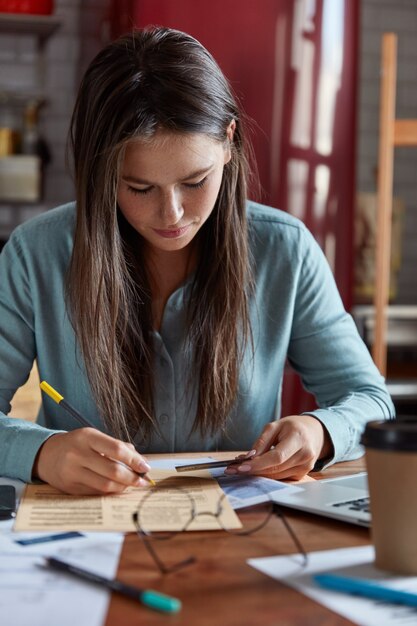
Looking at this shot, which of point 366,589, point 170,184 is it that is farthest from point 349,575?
point 170,184

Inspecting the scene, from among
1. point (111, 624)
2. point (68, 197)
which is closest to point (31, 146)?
point (68, 197)

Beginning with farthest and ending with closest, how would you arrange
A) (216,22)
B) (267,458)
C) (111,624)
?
(216,22) → (267,458) → (111,624)

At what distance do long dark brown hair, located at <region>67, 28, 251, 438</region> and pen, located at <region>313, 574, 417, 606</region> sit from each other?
0.69 meters

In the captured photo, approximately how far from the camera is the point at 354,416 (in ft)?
4.82

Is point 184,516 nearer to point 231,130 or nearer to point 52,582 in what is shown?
point 52,582

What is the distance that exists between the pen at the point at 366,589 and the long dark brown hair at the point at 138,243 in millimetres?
694

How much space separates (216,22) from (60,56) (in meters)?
1.37

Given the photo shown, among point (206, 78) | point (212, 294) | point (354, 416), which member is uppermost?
point (206, 78)

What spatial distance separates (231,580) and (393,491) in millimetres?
170

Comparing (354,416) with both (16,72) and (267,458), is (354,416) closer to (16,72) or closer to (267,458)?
(267,458)

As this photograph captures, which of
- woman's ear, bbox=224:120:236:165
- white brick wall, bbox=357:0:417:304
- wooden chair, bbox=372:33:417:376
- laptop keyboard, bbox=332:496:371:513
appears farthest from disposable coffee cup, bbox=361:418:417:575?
white brick wall, bbox=357:0:417:304

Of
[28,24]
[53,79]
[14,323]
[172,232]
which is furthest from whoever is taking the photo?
[53,79]

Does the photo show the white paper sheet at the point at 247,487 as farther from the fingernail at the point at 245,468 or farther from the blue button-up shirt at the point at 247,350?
the blue button-up shirt at the point at 247,350

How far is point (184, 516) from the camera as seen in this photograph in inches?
42.2
